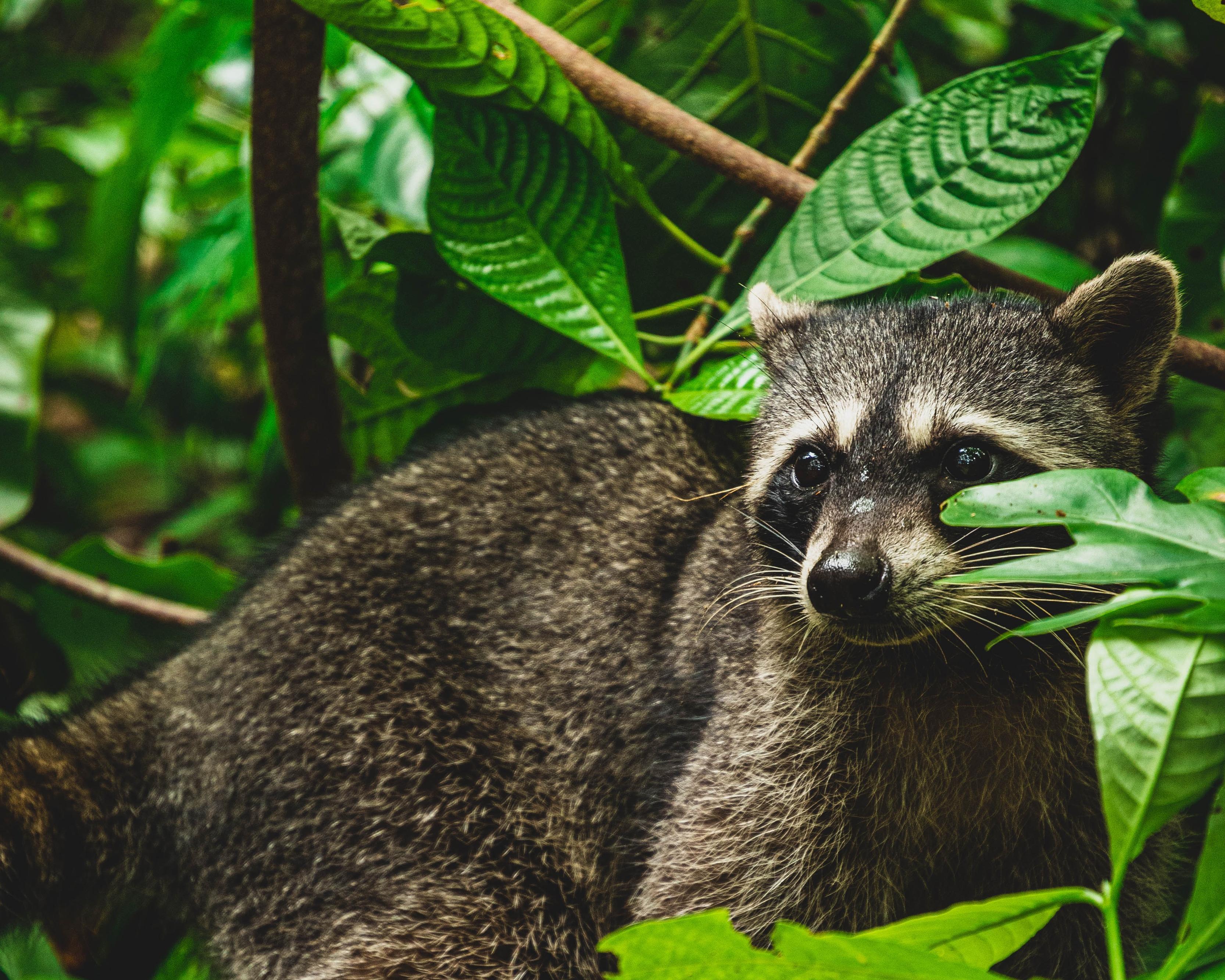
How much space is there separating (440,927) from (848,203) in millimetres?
2172

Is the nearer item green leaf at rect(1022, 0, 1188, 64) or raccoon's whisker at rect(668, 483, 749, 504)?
raccoon's whisker at rect(668, 483, 749, 504)

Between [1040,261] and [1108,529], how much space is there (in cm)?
210

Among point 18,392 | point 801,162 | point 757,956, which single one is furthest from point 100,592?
point 757,956

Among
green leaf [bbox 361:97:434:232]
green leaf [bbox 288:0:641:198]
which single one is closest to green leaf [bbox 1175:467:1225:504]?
green leaf [bbox 288:0:641:198]

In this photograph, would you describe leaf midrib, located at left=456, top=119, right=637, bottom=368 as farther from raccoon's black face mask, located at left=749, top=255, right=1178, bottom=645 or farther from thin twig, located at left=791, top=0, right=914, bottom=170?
thin twig, located at left=791, top=0, right=914, bottom=170

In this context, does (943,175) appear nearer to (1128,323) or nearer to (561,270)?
(1128,323)

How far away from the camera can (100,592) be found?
405 cm

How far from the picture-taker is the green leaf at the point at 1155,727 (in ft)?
5.13

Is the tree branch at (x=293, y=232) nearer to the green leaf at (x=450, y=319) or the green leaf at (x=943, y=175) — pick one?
the green leaf at (x=450, y=319)

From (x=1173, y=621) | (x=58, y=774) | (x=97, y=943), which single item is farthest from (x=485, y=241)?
(x=97, y=943)

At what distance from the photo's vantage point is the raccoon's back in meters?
3.01

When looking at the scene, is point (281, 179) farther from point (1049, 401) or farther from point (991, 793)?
point (991, 793)

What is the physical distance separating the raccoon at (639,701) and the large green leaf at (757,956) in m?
0.87

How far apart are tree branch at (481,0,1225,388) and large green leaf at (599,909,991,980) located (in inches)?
83.9
